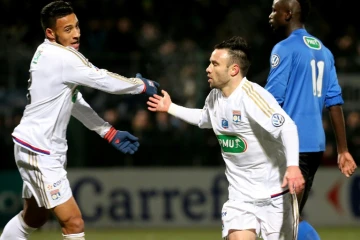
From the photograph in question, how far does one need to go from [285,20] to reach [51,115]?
2.00m

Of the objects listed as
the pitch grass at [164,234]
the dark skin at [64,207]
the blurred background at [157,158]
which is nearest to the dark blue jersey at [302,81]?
the dark skin at [64,207]

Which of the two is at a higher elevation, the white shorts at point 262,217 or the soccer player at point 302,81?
the soccer player at point 302,81

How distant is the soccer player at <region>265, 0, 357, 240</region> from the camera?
6699mm

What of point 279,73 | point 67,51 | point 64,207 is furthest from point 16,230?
point 279,73

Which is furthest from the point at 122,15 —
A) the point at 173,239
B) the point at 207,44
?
the point at 173,239


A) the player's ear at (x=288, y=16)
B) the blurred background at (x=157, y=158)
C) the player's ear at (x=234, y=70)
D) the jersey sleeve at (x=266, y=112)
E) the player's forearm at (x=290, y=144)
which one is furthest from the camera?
the blurred background at (x=157, y=158)

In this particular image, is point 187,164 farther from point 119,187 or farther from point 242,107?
point 242,107

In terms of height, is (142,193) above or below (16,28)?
below

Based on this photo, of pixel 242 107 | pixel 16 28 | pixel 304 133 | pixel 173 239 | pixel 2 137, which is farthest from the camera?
pixel 16 28

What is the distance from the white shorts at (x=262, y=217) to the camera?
250 inches

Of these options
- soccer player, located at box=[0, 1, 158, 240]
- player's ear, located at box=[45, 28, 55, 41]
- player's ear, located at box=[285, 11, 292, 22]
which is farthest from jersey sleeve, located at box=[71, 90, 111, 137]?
player's ear, located at box=[285, 11, 292, 22]

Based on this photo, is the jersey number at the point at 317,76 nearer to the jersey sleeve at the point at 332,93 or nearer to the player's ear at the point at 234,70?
the jersey sleeve at the point at 332,93

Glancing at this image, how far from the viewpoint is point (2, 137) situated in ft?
39.9

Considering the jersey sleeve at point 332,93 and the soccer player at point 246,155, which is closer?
the soccer player at point 246,155
